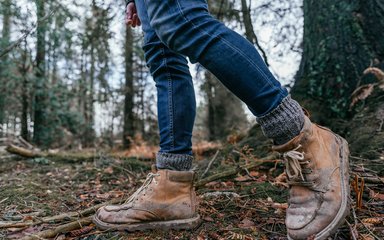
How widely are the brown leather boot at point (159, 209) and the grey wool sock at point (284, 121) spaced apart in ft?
1.51

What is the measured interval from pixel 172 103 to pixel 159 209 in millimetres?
468

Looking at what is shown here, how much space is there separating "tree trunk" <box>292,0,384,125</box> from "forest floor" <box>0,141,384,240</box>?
697mm

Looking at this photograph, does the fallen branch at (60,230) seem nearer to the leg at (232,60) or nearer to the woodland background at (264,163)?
the woodland background at (264,163)

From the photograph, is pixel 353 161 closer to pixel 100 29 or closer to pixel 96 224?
pixel 96 224

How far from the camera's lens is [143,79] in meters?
11.7

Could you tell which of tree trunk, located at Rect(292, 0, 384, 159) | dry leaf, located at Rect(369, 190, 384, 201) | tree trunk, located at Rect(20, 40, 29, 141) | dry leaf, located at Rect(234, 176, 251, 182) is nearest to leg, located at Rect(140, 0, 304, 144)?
dry leaf, located at Rect(369, 190, 384, 201)

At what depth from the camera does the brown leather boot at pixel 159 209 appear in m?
1.49

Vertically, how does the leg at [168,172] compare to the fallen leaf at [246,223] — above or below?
above

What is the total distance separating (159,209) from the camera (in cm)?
149

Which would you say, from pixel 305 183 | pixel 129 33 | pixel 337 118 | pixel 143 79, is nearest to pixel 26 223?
pixel 305 183

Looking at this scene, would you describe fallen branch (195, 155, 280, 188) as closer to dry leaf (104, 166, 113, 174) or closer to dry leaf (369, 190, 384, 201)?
dry leaf (369, 190, 384, 201)

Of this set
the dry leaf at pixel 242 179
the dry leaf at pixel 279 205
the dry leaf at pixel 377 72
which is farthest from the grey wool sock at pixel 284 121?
the dry leaf at pixel 377 72

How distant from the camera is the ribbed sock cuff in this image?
1521 mm

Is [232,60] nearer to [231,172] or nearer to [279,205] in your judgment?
[279,205]
